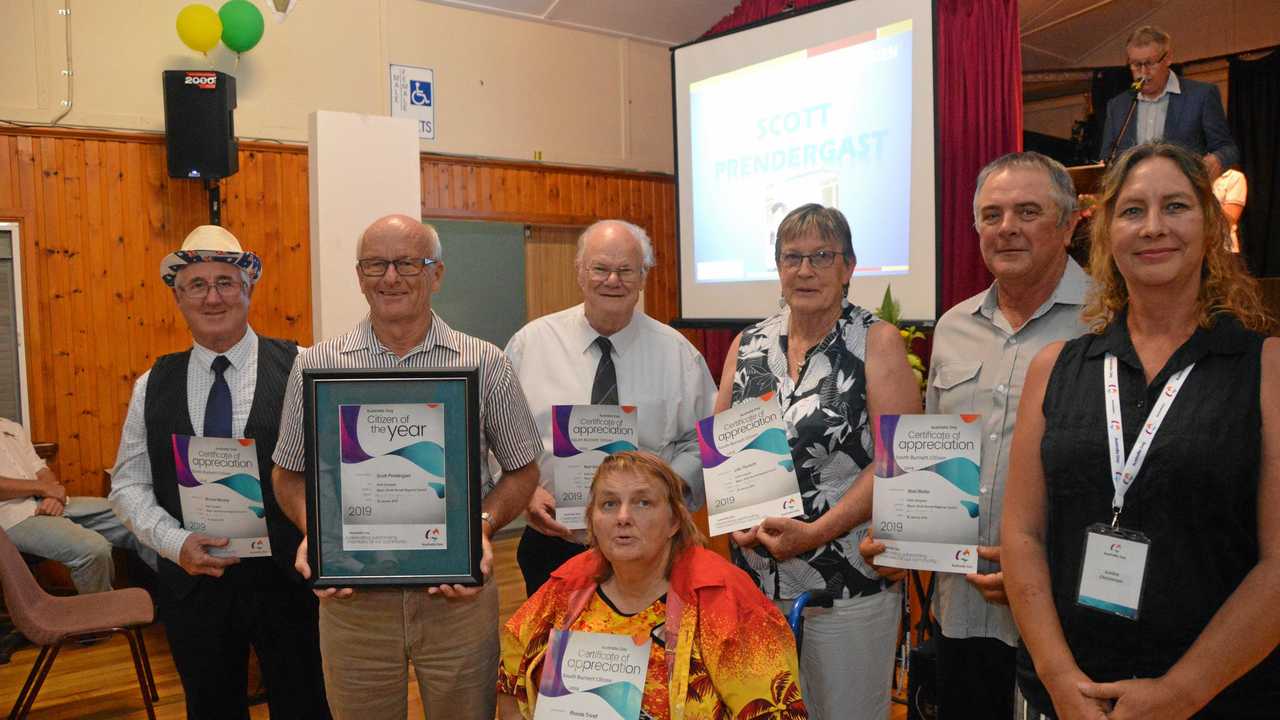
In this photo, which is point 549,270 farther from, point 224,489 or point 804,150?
point 224,489

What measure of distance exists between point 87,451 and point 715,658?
5.70 metres

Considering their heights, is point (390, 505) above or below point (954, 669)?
above

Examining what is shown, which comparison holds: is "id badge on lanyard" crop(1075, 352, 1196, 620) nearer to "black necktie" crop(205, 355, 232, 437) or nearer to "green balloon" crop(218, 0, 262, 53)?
"black necktie" crop(205, 355, 232, 437)

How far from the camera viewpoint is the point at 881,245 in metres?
4.87

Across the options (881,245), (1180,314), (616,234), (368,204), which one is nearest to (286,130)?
(368,204)

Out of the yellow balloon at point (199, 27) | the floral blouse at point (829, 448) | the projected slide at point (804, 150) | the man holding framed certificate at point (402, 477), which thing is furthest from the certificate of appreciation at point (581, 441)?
the yellow balloon at point (199, 27)

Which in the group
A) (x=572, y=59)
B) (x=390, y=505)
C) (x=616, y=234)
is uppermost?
(x=572, y=59)

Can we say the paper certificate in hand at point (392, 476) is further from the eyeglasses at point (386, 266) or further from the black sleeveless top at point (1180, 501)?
the black sleeveless top at point (1180, 501)

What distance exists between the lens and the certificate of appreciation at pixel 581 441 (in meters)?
2.43

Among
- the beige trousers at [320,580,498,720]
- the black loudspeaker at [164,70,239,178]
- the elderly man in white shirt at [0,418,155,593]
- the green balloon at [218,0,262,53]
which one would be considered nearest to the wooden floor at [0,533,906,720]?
the elderly man in white shirt at [0,418,155,593]

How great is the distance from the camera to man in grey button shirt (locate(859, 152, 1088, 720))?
1960 millimetres

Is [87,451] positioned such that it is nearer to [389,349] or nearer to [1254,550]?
[389,349]

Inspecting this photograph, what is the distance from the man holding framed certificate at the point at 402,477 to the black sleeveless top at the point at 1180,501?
1221 millimetres

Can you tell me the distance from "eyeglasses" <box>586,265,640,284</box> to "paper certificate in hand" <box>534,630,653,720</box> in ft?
3.43
